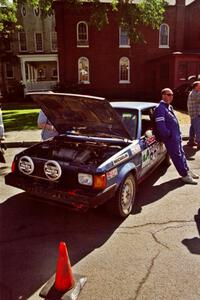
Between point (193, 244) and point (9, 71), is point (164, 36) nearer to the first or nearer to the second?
point (9, 71)

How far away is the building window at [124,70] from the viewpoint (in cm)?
2748

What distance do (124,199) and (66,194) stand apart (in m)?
1.05

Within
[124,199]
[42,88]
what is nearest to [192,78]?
[42,88]

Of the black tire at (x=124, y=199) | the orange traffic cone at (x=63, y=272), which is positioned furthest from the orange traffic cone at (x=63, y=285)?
the black tire at (x=124, y=199)

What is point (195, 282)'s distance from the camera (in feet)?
10.4

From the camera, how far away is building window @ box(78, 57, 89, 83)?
26.9 metres

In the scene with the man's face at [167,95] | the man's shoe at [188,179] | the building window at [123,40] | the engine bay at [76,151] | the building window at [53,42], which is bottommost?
the man's shoe at [188,179]

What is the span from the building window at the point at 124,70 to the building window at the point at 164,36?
360 centimetres

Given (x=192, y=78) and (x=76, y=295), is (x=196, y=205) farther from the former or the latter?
(x=192, y=78)

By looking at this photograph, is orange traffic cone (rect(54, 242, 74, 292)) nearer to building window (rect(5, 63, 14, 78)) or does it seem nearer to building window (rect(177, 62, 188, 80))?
building window (rect(177, 62, 188, 80))

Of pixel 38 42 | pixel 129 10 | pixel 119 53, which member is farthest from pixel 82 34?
pixel 38 42

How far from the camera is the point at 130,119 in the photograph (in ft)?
17.8

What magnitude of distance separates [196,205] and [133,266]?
7.13ft

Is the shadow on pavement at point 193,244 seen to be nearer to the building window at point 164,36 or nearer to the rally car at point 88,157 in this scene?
the rally car at point 88,157
